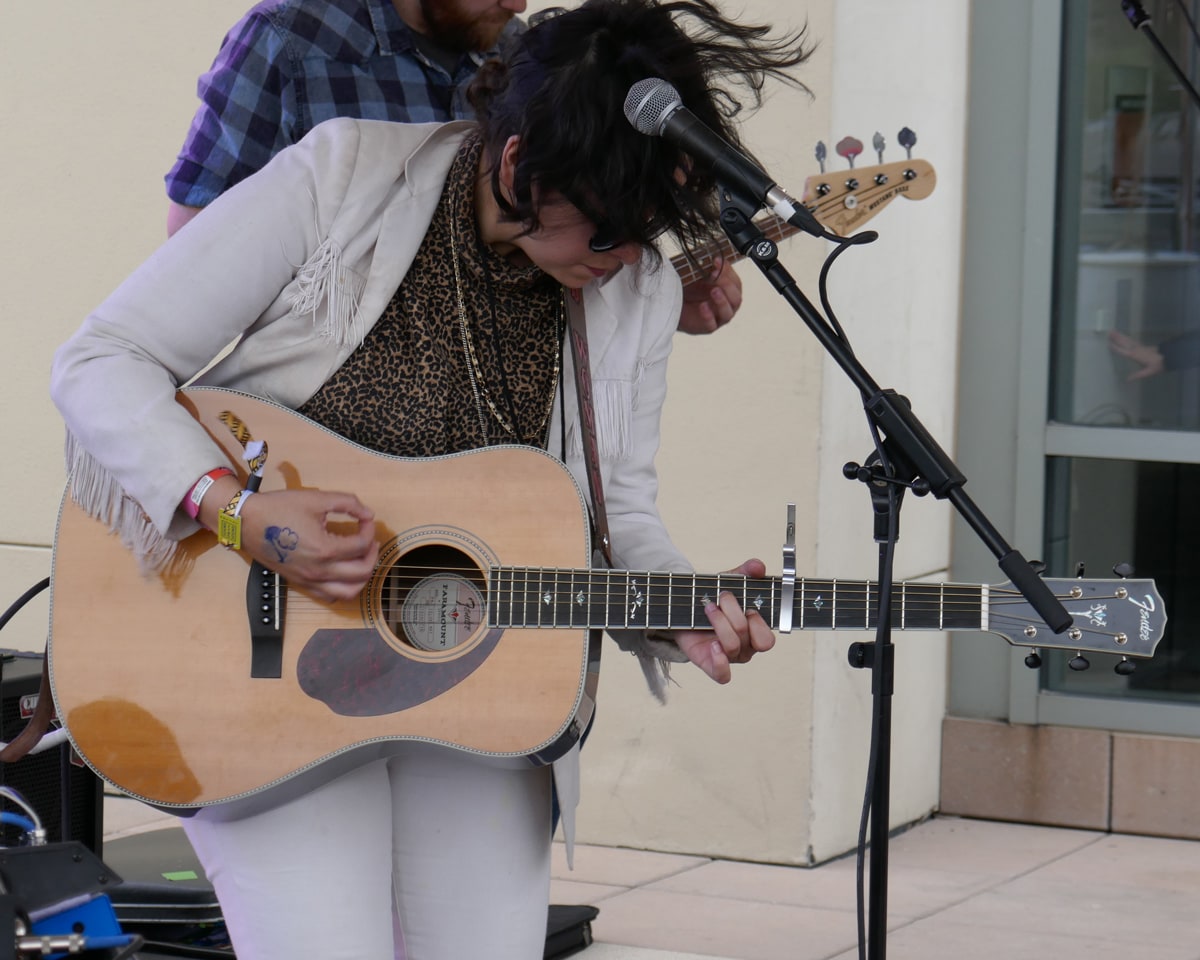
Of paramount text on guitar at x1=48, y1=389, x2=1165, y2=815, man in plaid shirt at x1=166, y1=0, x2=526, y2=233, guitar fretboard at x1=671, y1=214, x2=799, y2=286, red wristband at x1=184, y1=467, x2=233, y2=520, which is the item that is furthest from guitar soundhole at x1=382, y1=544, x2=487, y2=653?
man in plaid shirt at x1=166, y1=0, x2=526, y2=233

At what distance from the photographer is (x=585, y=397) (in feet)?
7.20

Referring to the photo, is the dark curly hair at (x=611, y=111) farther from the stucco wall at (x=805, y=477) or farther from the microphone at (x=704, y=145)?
the stucco wall at (x=805, y=477)

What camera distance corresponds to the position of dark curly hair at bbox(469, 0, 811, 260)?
195cm

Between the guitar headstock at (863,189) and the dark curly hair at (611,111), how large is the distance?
2.26 ft

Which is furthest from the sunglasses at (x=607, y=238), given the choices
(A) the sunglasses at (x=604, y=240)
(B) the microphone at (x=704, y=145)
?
(B) the microphone at (x=704, y=145)

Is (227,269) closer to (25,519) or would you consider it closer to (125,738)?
(125,738)

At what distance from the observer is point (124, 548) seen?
2086 millimetres

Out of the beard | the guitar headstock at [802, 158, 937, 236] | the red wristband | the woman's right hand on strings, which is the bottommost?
the woman's right hand on strings

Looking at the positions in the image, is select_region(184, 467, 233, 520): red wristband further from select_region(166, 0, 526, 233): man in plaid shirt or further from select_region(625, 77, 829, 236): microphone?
select_region(166, 0, 526, 233): man in plaid shirt

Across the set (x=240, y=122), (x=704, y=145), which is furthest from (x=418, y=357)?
(x=240, y=122)

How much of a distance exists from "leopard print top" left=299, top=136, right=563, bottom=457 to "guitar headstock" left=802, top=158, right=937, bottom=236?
0.75 meters

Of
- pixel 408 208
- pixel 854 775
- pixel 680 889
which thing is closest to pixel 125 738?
pixel 408 208

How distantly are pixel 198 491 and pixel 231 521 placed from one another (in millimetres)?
57

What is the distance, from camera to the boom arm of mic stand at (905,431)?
173cm
